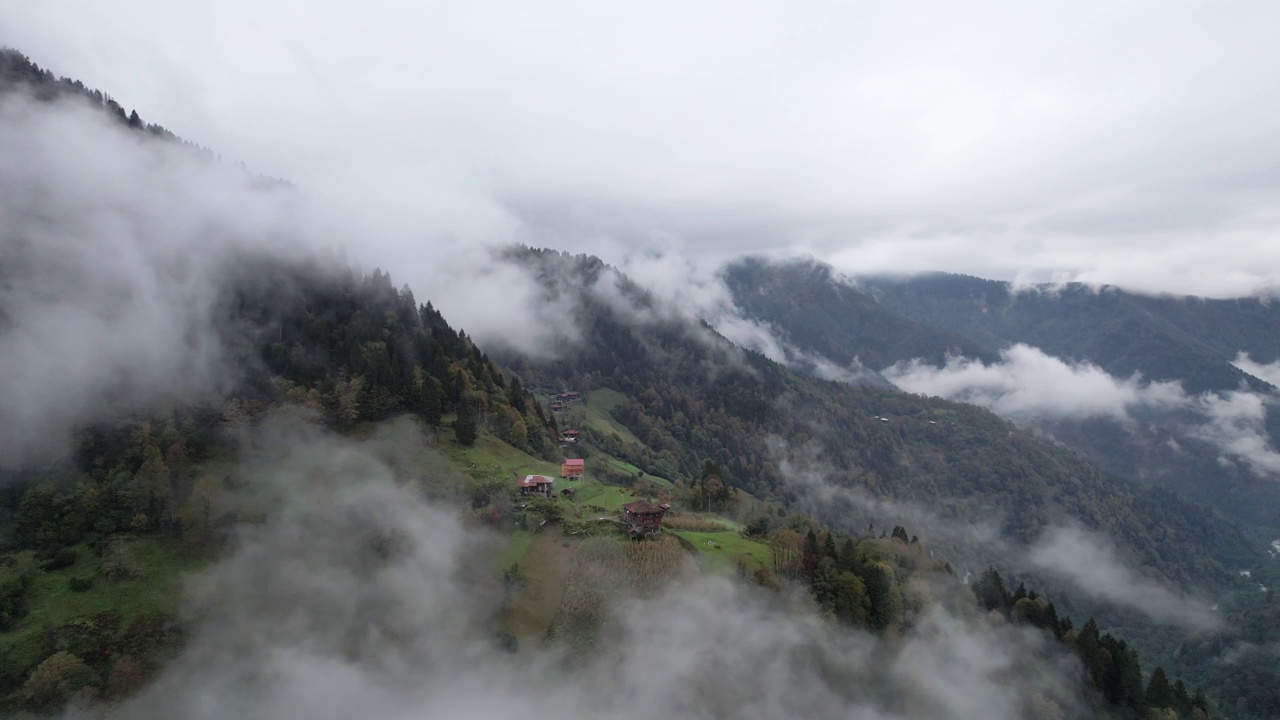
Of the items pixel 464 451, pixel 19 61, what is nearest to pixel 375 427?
pixel 464 451

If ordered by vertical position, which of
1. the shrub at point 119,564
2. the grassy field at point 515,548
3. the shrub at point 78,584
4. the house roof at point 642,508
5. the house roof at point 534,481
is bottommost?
the grassy field at point 515,548

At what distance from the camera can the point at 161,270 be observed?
302ft

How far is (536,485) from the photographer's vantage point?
82375 millimetres

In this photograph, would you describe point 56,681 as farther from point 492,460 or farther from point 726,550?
point 726,550

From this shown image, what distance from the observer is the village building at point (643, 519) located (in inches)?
2849

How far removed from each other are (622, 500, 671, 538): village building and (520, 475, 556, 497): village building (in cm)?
1322

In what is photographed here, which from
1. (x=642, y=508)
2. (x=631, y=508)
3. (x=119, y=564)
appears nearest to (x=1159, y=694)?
(x=642, y=508)

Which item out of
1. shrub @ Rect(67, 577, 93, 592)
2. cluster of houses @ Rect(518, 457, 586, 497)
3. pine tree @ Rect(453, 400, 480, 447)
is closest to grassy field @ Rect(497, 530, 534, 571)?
cluster of houses @ Rect(518, 457, 586, 497)

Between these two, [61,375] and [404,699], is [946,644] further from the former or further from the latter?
[61,375]

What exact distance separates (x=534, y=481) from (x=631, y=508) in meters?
15.7

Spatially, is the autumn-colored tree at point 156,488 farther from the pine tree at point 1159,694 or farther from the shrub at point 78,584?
the pine tree at point 1159,694

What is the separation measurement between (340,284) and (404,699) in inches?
2791

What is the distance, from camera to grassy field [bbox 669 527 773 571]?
70500 millimetres

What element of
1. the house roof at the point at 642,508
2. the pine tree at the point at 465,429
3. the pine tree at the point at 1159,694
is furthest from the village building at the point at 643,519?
the pine tree at the point at 1159,694
